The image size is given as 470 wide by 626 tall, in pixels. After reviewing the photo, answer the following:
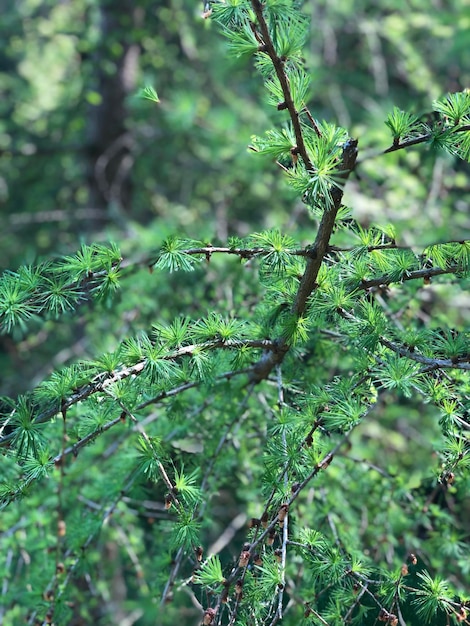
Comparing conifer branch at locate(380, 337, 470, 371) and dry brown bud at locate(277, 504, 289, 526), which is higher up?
conifer branch at locate(380, 337, 470, 371)

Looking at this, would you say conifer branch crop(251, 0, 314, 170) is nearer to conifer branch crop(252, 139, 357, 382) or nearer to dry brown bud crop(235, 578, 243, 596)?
conifer branch crop(252, 139, 357, 382)

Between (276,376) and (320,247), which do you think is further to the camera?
(276,376)

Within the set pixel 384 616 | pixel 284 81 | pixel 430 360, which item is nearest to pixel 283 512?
pixel 384 616

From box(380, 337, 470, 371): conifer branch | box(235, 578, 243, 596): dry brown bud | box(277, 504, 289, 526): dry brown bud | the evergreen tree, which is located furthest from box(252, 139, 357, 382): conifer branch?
box(235, 578, 243, 596): dry brown bud

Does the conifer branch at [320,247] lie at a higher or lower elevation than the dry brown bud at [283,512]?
higher

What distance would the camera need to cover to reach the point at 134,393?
1.27m

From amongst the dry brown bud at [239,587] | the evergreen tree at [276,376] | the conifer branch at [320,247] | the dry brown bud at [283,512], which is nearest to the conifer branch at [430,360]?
the evergreen tree at [276,376]

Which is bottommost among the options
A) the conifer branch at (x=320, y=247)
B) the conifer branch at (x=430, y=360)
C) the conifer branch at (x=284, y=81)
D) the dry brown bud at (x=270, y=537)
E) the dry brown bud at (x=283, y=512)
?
the dry brown bud at (x=270, y=537)

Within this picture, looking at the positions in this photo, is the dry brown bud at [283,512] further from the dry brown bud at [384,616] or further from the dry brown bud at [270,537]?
the dry brown bud at [384,616]

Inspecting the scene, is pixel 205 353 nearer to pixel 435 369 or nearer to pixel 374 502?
pixel 435 369

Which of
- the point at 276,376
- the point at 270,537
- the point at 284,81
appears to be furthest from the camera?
the point at 276,376

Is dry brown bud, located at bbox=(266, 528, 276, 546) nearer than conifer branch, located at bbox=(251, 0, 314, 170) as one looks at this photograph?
No

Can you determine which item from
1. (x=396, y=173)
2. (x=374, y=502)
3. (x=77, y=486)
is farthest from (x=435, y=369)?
(x=396, y=173)

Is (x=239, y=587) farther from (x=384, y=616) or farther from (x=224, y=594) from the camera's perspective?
(x=384, y=616)
